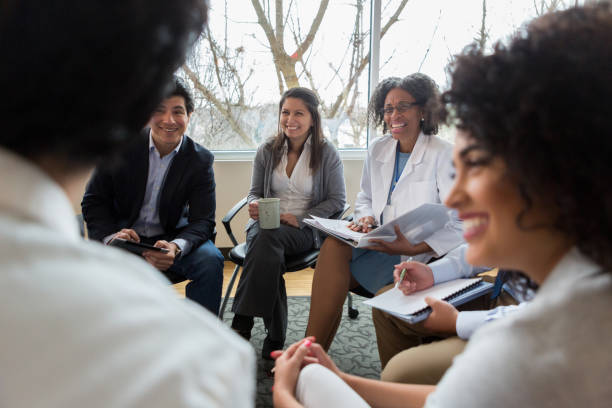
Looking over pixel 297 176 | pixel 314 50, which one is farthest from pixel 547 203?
pixel 314 50

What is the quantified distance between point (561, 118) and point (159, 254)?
179 cm

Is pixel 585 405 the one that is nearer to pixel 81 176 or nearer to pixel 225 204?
pixel 81 176

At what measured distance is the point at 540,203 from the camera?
53 cm

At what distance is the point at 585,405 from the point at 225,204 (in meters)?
3.15

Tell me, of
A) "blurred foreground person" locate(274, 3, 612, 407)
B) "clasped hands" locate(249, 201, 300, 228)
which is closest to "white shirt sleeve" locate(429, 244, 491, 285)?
"clasped hands" locate(249, 201, 300, 228)

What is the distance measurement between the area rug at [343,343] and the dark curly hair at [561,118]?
159cm

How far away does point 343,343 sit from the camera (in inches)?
91.1

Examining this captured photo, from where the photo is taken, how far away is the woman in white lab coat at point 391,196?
1890 millimetres

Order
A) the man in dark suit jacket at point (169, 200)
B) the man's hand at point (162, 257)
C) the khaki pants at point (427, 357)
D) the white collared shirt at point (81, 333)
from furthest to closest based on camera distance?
the man in dark suit jacket at point (169, 200) → the man's hand at point (162, 257) → the khaki pants at point (427, 357) → the white collared shirt at point (81, 333)

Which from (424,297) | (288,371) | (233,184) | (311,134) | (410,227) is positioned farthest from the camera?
(233,184)

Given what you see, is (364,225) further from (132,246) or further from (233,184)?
(233,184)

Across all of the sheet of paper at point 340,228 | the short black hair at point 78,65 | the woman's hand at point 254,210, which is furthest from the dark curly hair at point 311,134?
the short black hair at point 78,65

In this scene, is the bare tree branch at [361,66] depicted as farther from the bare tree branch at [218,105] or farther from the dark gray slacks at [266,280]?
the dark gray slacks at [266,280]

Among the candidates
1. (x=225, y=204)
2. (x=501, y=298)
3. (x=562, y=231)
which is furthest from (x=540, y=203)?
(x=225, y=204)
